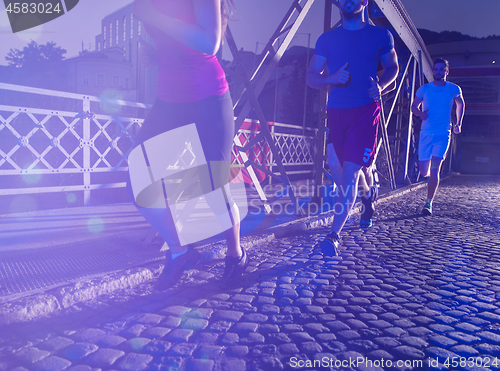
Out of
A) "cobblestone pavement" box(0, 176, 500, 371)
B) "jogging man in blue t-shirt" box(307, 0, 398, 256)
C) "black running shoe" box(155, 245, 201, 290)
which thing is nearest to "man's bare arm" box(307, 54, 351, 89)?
"jogging man in blue t-shirt" box(307, 0, 398, 256)

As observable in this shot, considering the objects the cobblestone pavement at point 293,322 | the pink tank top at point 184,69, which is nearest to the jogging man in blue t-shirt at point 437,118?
the cobblestone pavement at point 293,322

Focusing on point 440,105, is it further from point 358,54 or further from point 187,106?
point 187,106

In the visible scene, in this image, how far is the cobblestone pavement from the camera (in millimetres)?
1586

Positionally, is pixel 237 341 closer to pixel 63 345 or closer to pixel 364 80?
pixel 63 345

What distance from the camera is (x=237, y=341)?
175cm

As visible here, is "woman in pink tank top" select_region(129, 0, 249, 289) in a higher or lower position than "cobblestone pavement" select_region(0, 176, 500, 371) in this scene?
higher

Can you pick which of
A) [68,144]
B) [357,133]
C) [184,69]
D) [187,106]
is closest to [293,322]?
[187,106]

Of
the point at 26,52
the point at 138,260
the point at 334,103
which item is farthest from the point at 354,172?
the point at 26,52

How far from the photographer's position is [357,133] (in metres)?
3.41

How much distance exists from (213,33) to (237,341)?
5.26 feet

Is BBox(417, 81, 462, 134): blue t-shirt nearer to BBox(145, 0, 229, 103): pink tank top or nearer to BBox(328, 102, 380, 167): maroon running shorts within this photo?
BBox(328, 102, 380, 167): maroon running shorts

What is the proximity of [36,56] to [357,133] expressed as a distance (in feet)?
217

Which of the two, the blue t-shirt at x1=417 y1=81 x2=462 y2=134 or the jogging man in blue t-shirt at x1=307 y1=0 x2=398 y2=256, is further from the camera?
the blue t-shirt at x1=417 y1=81 x2=462 y2=134

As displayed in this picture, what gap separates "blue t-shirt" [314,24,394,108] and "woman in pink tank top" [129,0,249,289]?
55.9 inches
